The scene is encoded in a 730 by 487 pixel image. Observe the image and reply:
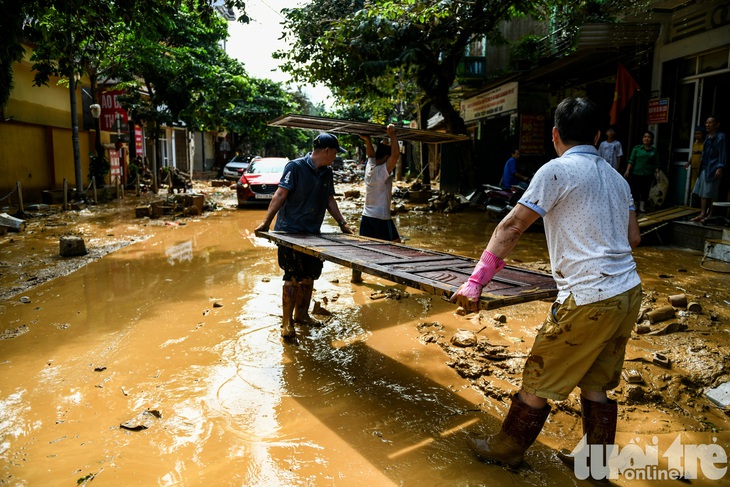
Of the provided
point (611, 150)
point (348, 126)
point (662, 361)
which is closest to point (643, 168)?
point (611, 150)

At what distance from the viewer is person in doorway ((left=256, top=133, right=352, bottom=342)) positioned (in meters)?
4.59

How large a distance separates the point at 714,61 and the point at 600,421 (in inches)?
344

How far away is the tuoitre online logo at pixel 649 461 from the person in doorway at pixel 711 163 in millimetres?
6211

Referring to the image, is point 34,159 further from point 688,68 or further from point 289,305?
point 688,68

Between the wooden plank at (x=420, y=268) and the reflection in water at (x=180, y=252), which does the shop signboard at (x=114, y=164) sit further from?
the wooden plank at (x=420, y=268)

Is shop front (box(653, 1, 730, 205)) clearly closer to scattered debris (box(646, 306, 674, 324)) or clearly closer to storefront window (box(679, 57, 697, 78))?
storefront window (box(679, 57, 697, 78))

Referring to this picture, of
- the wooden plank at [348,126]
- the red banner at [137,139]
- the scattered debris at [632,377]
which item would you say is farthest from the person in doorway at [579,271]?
the red banner at [137,139]

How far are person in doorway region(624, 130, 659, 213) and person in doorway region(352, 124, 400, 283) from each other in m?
5.72

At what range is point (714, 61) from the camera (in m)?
8.74

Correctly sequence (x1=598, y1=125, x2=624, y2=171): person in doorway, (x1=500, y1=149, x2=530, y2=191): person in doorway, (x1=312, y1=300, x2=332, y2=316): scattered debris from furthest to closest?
(x1=500, y1=149, x2=530, y2=191): person in doorway → (x1=598, y1=125, x2=624, y2=171): person in doorway → (x1=312, y1=300, x2=332, y2=316): scattered debris

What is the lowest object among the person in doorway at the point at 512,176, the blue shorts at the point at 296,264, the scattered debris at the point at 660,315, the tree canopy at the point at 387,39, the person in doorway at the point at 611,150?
the scattered debris at the point at 660,315

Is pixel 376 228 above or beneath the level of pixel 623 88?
beneath

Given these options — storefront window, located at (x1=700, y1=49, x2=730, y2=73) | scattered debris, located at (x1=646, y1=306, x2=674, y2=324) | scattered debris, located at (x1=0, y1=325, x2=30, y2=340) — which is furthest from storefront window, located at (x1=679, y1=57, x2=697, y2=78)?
scattered debris, located at (x1=0, y1=325, x2=30, y2=340)

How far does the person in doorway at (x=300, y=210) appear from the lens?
15.1ft
